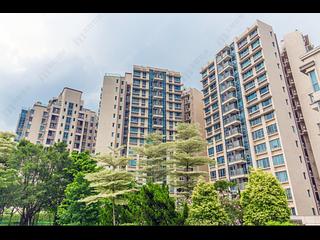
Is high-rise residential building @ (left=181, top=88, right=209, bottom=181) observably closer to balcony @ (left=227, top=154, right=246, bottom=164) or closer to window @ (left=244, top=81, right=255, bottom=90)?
Answer: balcony @ (left=227, top=154, right=246, bottom=164)

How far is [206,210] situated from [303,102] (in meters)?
12.6

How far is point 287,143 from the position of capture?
13.2m

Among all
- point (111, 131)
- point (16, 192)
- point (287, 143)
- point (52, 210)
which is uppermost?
point (111, 131)

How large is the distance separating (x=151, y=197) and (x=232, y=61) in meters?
15.5

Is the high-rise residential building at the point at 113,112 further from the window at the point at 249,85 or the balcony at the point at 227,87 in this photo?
the window at the point at 249,85

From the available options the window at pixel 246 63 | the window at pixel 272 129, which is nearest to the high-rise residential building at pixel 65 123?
the window at pixel 246 63

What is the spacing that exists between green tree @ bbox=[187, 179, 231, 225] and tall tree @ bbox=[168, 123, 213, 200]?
2.40m

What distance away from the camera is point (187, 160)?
31.7ft

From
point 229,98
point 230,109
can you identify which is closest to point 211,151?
point 230,109

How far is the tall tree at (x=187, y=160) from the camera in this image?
9.38 m

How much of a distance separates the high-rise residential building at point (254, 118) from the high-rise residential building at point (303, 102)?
1098 mm
